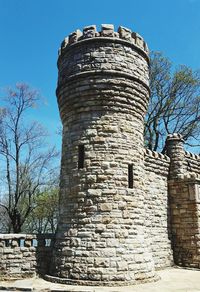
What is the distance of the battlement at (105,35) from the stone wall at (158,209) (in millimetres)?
4465

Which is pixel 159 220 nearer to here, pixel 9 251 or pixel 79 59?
pixel 9 251

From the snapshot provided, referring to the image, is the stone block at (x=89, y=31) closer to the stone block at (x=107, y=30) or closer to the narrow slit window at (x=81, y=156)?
the stone block at (x=107, y=30)

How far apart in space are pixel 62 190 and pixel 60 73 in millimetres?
4170

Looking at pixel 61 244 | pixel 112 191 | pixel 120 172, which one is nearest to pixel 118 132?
pixel 120 172

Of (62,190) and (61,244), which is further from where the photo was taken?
(62,190)

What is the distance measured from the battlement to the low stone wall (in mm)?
6479

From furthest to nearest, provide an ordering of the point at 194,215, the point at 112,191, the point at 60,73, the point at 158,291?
the point at 194,215 → the point at 60,73 → the point at 112,191 → the point at 158,291

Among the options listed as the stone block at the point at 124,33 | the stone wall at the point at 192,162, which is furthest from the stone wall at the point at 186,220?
the stone block at the point at 124,33

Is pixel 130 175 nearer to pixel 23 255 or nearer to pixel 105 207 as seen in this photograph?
pixel 105 207

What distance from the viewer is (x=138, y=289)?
7.79m

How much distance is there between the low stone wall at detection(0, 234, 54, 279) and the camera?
921 centimetres

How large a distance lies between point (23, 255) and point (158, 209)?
18.8 feet

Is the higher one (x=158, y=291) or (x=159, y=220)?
(x=159, y=220)

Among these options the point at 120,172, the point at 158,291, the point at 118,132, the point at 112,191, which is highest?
the point at 118,132
